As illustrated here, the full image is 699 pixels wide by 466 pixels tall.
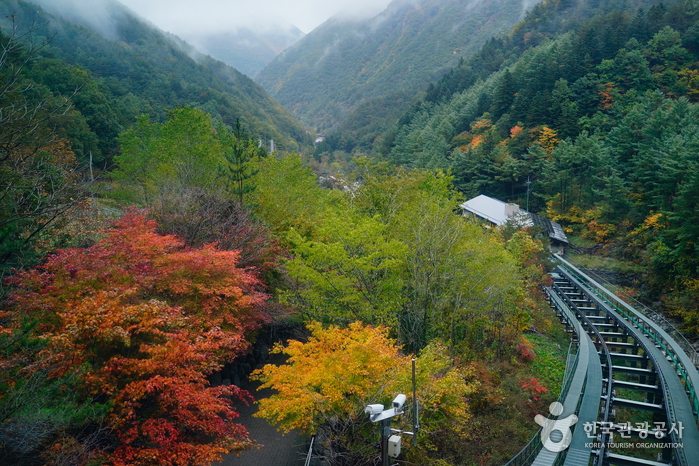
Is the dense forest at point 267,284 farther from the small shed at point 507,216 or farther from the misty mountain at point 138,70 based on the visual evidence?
the misty mountain at point 138,70

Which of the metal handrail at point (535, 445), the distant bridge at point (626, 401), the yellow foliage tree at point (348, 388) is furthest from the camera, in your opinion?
the distant bridge at point (626, 401)

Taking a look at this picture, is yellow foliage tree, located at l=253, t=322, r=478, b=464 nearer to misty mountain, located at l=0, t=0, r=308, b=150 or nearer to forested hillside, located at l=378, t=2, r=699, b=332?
forested hillside, located at l=378, t=2, r=699, b=332

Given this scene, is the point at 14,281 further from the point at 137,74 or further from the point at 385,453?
the point at 137,74

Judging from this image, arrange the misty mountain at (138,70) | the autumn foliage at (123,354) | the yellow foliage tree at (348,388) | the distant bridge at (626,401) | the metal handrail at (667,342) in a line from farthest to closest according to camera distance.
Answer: the misty mountain at (138,70) → the metal handrail at (667,342) → the distant bridge at (626,401) → the yellow foliage tree at (348,388) → the autumn foliage at (123,354)

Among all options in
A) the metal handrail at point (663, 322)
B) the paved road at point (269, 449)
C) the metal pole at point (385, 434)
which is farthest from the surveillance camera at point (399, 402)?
the metal handrail at point (663, 322)

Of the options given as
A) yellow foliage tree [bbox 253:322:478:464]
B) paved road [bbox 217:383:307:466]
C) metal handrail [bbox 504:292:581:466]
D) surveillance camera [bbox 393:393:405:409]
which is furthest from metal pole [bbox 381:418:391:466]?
paved road [bbox 217:383:307:466]

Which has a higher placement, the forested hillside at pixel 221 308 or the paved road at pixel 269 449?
the forested hillside at pixel 221 308
